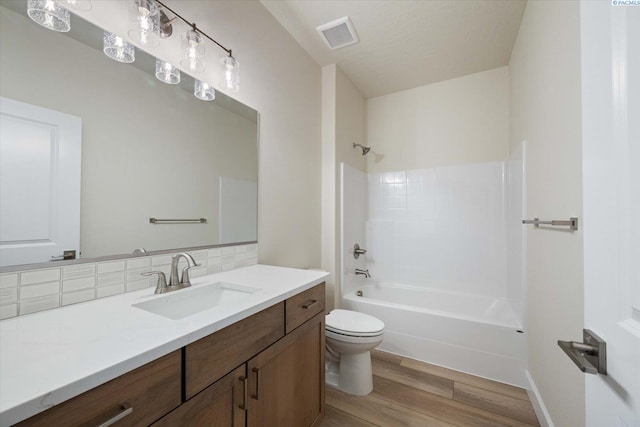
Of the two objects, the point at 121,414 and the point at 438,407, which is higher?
the point at 121,414

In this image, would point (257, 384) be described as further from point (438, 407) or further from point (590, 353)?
point (438, 407)

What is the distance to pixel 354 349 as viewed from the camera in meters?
1.70

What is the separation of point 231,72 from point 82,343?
1388 mm

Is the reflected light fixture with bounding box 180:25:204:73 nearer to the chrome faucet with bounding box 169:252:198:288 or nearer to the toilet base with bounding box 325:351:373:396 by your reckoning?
the chrome faucet with bounding box 169:252:198:288

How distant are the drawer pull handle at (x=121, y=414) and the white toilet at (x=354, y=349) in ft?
4.38

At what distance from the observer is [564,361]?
1156mm

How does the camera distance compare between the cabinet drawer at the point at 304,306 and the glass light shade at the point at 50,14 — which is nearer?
the glass light shade at the point at 50,14

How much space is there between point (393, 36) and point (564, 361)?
7.73ft

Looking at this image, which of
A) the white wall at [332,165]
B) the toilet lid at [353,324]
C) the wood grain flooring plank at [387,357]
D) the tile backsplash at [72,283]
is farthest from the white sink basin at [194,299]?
the wood grain flooring plank at [387,357]

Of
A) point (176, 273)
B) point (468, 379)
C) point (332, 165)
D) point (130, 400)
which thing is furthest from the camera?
point (332, 165)

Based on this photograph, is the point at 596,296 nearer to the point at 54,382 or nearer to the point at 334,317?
the point at 54,382

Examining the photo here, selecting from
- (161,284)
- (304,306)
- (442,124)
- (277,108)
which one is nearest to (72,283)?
→ (161,284)

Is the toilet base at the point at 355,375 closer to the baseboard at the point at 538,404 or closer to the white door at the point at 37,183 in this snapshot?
the baseboard at the point at 538,404

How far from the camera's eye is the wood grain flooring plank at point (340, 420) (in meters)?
1.45
